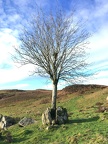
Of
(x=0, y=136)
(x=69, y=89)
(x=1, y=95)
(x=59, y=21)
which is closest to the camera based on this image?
(x=0, y=136)

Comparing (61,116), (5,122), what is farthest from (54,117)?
(5,122)

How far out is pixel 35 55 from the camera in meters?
29.8

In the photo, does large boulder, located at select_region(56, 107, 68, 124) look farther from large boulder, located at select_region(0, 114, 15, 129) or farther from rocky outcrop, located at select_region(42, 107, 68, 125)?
large boulder, located at select_region(0, 114, 15, 129)

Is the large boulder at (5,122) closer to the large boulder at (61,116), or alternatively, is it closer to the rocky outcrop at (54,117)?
the rocky outcrop at (54,117)

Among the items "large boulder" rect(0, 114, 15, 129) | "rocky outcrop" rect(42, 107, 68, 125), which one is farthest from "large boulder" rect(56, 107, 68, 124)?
"large boulder" rect(0, 114, 15, 129)

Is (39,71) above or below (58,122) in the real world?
above

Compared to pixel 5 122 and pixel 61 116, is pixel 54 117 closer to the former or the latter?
pixel 61 116

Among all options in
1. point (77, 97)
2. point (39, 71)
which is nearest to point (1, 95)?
point (77, 97)

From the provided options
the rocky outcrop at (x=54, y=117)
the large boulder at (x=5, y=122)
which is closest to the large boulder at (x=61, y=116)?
the rocky outcrop at (x=54, y=117)

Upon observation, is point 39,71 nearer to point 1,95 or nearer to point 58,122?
point 58,122

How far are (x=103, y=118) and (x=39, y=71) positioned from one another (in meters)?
8.74

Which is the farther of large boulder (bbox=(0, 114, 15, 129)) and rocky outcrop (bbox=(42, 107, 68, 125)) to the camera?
large boulder (bbox=(0, 114, 15, 129))

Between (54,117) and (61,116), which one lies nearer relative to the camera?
(61,116)

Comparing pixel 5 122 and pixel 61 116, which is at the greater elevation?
pixel 61 116
